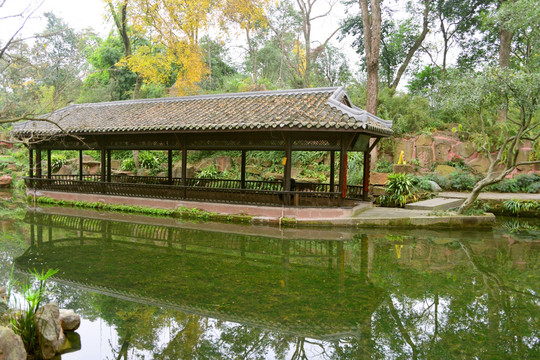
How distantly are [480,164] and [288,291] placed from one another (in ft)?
49.3

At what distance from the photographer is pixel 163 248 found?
26.1ft

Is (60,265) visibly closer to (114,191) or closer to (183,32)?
(114,191)

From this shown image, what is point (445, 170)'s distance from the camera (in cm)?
1717

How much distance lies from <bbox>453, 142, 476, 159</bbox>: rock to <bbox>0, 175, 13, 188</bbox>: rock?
75.7 ft

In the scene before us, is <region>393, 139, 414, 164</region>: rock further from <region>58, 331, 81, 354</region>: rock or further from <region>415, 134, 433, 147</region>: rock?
<region>58, 331, 81, 354</region>: rock

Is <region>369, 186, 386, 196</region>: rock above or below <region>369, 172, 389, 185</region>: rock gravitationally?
below

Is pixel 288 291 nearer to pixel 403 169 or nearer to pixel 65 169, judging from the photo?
pixel 403 169

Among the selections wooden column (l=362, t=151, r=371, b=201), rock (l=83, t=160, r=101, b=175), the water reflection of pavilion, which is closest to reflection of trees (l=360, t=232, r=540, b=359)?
the water reflection of pavilion

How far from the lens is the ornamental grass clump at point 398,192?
12914 millimetres

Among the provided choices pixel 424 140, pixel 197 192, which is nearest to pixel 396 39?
pixel 424 140

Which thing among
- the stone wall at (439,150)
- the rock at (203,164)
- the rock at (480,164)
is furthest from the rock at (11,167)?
the rock at (480,164)

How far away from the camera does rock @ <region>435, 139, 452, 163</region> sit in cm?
1789

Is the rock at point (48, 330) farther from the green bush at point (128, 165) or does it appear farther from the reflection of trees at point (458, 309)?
the green bush at point (128, 165)

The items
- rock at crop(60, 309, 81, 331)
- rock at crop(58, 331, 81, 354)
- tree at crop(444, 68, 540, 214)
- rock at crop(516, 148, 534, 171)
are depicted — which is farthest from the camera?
rock at crop(516, 148, 534, 171)
